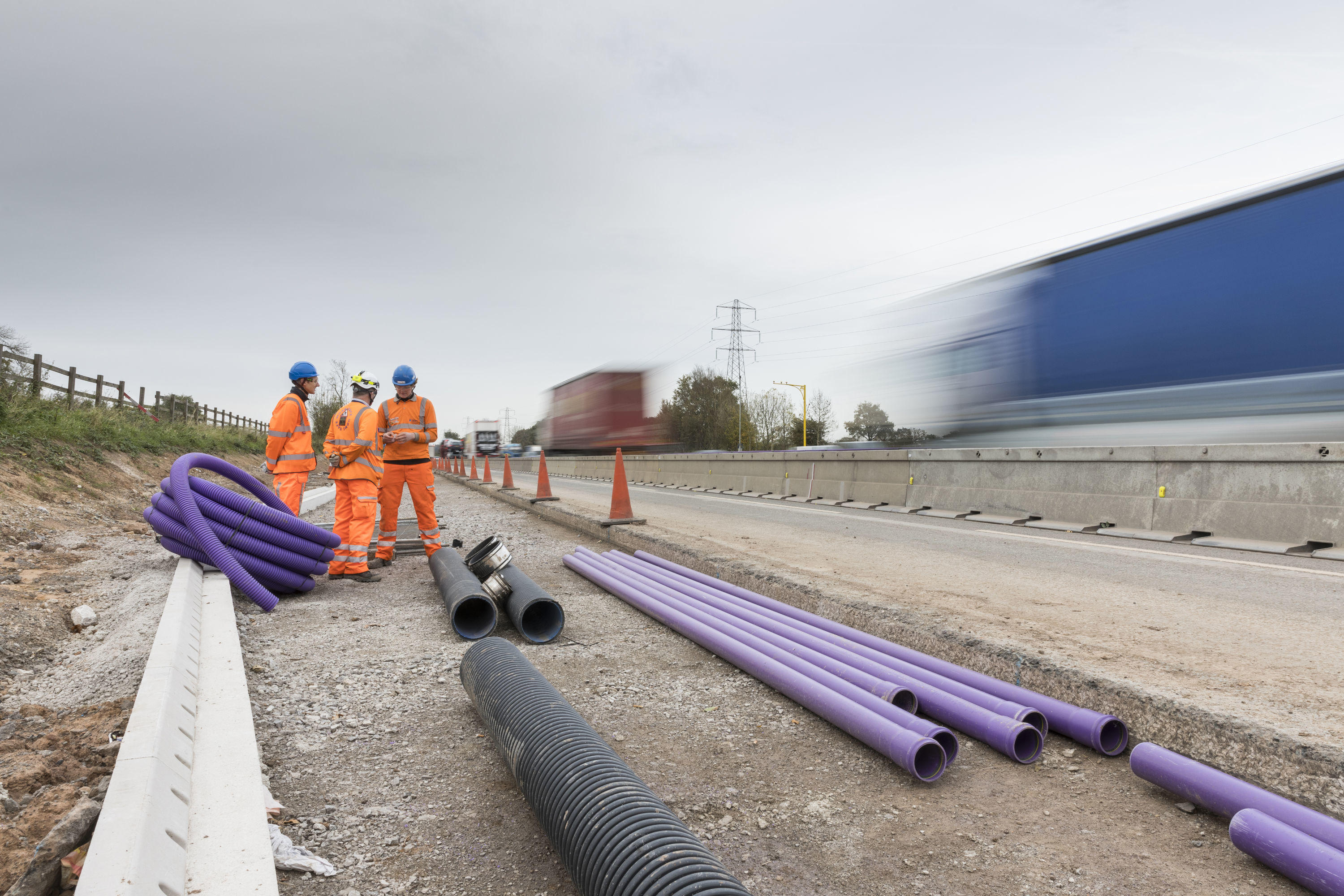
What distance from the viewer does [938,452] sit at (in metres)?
11.7

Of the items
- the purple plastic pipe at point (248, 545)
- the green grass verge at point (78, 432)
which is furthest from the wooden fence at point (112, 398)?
the purple plastic pipe at point (248, 545)

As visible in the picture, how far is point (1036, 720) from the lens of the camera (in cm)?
301

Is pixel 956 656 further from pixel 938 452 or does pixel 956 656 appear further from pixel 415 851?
pixel 938 452

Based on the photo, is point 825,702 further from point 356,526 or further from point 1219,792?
point 356,526

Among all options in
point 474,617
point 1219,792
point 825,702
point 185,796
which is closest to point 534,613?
point 474,617

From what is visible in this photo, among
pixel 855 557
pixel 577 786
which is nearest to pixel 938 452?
pixel 855 557

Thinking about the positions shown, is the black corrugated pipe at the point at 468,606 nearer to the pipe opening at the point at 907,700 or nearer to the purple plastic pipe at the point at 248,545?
the purple plastic pipe at the point at 248,545

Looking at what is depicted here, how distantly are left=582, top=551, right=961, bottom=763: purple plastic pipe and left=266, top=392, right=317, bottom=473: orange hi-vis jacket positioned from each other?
160 inches

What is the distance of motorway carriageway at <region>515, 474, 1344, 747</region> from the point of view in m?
3.04

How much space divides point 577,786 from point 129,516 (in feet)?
40.2

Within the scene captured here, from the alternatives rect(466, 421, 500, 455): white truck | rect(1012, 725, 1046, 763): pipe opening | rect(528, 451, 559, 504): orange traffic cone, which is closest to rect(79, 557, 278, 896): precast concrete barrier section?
rect(1012, 725, 1046, 763): pipe opening

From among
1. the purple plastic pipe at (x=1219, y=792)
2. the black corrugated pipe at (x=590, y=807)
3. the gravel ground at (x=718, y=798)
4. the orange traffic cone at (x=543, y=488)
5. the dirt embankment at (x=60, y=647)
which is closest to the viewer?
the black corrugated pipe at (x=590, y=807)

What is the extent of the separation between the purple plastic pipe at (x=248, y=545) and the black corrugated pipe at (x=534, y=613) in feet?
6.84

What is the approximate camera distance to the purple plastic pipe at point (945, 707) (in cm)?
290
